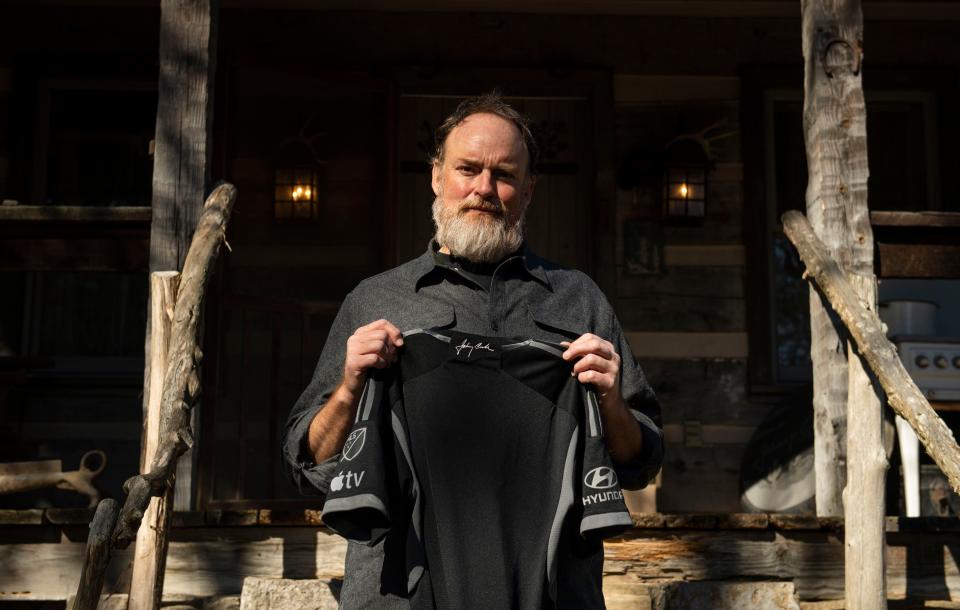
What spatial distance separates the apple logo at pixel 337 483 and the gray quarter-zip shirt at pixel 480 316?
164mm

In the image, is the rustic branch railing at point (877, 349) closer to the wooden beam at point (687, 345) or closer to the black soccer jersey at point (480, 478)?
the black soccer jersey at point (480, 478)

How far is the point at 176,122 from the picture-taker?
4766mm

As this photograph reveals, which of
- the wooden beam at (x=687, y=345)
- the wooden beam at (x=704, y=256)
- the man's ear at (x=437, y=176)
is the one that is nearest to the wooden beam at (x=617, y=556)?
the man's ear at (x=437, y=176)

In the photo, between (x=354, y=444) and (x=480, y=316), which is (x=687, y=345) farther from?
(x=354, y=444)

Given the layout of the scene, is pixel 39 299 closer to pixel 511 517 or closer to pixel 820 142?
pixel 820 142

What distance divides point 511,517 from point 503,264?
68cm

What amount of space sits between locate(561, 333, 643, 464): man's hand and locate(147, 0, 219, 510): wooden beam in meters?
2.38

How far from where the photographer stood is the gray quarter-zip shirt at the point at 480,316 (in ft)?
9.33

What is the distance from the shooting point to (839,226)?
190 inches

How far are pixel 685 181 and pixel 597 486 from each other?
4.79 metres

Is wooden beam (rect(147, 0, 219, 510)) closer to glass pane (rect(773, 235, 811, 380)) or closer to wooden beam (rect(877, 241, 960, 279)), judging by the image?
wooden beam (rect(877, 241, 960, 279))

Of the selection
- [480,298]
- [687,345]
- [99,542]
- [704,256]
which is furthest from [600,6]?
[99,542]

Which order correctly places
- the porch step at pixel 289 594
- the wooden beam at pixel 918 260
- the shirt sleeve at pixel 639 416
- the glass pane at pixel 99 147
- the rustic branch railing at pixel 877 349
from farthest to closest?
the glass pane at pixel 99 147, the wooden beam at pixel 918 260, the porch step at pixel 289 594, the rustic branch railing at pixel 877 349, the shirt sleeve at pixel 639 416

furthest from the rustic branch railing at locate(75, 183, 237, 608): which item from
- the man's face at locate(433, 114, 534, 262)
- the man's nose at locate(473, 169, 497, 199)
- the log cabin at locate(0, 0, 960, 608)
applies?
the log cabin at locate(0, 0, 960, 608)
